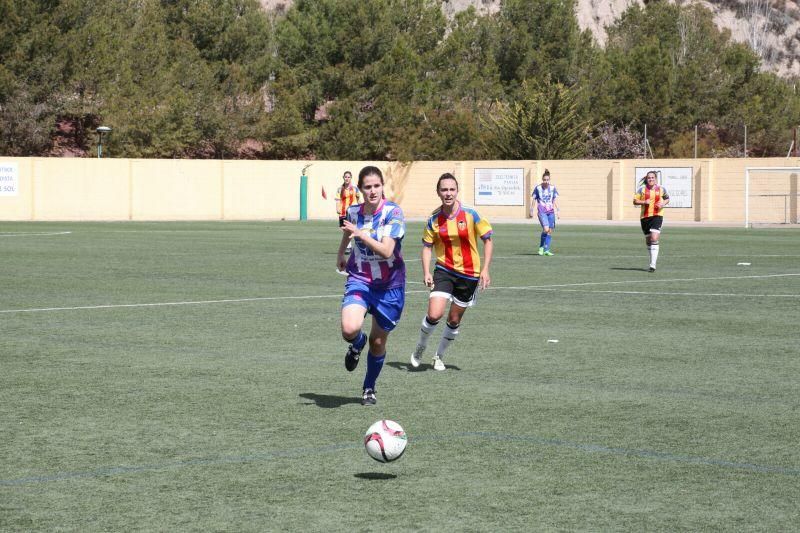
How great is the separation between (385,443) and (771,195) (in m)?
47.9

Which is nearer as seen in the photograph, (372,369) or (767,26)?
(372,369)

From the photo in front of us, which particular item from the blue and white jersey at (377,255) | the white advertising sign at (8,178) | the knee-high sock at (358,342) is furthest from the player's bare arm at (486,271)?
the white advertising sign at (8,178)

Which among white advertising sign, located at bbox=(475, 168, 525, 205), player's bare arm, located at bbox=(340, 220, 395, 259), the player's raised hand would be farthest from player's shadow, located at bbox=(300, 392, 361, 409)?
white advertising sign, located at bbox=(475, 168, 525, 205)

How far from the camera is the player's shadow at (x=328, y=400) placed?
9727 millimetres

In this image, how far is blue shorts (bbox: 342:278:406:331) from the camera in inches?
387

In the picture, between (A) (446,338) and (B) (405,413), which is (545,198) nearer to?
(A) (446,338)

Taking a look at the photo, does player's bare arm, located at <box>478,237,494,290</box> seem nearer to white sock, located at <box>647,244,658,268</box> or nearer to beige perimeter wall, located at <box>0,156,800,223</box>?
white sock, located at <box>647,244,658,268</box>

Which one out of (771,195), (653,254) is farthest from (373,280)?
(771,195)

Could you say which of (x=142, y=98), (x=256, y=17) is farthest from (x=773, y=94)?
(x=142, y=98)

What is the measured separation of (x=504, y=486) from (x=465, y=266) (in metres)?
5.53

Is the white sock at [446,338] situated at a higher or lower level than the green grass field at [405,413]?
higher

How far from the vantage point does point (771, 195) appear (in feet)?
172

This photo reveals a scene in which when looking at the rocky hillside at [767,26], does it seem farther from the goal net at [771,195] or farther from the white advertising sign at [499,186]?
the goal net at [771,195]

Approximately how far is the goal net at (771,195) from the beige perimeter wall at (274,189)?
43 mm
